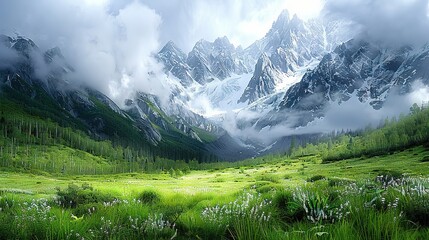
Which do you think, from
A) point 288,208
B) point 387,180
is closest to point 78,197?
point 288,208

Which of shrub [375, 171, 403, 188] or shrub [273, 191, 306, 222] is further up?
shrub [375, 171, 403, 188]

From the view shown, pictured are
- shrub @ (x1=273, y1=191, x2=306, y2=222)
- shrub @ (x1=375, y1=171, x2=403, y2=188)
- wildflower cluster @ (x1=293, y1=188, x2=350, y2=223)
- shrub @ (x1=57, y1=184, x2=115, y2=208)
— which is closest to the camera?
wildflower cluster @ (x1=293, y1=188, x2=350, y2=223)

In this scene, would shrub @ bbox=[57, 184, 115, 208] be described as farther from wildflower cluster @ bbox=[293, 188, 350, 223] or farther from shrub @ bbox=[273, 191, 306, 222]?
wildflower cluster @ bbox=[293, 188, 350, 223]

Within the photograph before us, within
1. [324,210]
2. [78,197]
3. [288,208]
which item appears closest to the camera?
[324,210]

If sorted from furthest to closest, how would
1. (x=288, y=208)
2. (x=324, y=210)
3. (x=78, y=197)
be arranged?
(x=78, y=197), (x=288, y=208), (x=324, y=210)

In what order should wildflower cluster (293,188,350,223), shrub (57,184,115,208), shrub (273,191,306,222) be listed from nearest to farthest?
1. wildflower cluster (293,188,350,223)
2. shrub (273,191,306,222)
3. shrub (57,184,115,208)

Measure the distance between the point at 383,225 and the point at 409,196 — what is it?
3139mm

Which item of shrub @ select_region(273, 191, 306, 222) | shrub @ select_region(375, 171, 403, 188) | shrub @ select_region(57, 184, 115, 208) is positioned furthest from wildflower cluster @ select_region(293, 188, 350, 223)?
shrub @ select_region(57, 184, 115, 208)

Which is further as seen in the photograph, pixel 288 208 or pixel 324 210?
pixel 288 208

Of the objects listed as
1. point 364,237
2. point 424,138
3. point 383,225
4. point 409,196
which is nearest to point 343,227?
point 364,237

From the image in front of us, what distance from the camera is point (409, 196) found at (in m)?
8.41

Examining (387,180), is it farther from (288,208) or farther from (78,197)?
(78,197)

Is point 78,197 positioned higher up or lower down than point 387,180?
higher up

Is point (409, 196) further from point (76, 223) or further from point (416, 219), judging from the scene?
point (76, 223)
